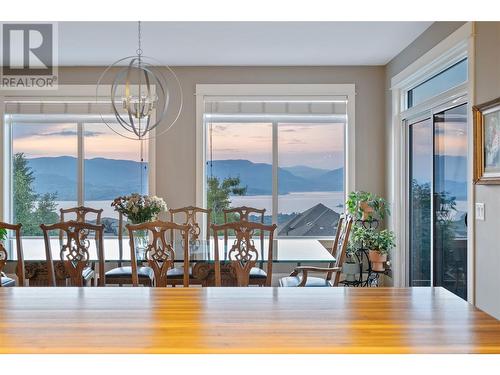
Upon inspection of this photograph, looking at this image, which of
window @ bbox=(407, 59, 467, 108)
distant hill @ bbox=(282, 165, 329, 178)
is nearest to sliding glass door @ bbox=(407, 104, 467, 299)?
window @ bbox=(407, 59, 467, 108)

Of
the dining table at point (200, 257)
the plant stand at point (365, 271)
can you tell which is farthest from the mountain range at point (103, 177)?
the dining table at point (200, 257)

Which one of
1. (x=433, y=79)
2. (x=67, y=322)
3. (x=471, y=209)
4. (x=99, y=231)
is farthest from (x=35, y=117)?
(x=67, y=322)

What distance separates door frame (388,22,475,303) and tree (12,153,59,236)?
12.5 feet

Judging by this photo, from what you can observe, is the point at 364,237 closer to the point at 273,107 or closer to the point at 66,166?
the point at 273,107

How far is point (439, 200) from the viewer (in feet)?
14.0

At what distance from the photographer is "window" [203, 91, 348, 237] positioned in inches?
226

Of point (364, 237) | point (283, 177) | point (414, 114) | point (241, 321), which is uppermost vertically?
point (414, 114)

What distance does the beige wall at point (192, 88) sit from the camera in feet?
18.4

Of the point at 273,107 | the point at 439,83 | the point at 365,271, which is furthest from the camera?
the point at 273,107

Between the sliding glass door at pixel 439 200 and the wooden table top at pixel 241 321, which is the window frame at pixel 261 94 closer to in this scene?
the sliding glass door at pixel 439 200

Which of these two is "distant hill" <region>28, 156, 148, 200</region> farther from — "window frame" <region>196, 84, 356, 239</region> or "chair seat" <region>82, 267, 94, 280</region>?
"chair seat" <region>82, 267, 94, 280</region>

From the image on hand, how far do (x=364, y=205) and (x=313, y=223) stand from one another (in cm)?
76

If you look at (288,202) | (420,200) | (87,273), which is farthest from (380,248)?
(87,273)
